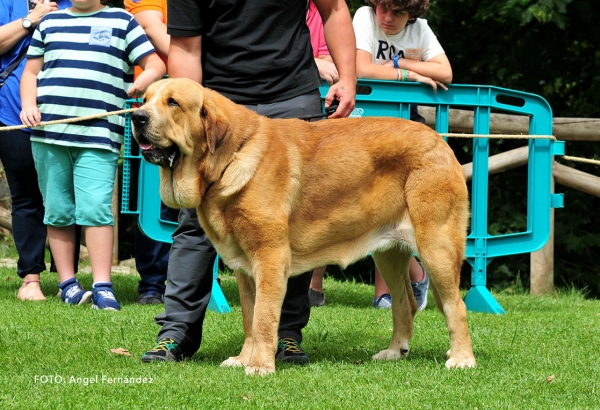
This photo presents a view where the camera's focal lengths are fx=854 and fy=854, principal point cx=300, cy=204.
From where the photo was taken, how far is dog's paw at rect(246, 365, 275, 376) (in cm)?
424

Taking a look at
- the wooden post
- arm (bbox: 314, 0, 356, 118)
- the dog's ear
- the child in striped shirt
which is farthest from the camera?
the wooden post

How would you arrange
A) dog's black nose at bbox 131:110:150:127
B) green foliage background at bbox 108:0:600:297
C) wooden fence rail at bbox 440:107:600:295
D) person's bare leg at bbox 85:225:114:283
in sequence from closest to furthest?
dog's black nose at bbox 131:110:150:127 → person's bare leg at bbox 85:225:114:283 → wooden fence rail at bbox 440:107:600:295 → green foliage background at bbox 108:0:600:297

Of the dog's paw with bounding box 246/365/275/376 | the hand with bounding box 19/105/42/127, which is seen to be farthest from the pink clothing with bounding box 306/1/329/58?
the dog's paw with bounding box 246/365/275/376

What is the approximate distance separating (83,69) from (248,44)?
2.16m

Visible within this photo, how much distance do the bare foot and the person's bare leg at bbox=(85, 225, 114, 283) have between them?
2.09 ft

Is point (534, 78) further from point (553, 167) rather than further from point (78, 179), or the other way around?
point (78, 179)

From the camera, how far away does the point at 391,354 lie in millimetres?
4922

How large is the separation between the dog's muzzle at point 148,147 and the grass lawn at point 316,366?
106 centimetres

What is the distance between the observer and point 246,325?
4656mm

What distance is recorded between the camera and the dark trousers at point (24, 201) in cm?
688

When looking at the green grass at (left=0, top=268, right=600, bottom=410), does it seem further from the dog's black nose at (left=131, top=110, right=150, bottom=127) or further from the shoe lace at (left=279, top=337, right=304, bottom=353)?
the dog's black nose at (left=131, top=110, right=150, bottom=127)

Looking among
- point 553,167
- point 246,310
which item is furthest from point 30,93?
point 553,167

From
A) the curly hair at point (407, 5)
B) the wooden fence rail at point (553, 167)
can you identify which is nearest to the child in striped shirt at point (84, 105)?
the curly hair at point (407, 5)

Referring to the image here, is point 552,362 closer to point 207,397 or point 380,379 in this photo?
point 380,379
